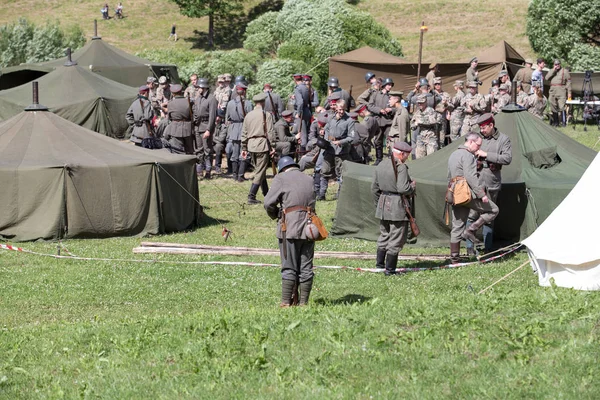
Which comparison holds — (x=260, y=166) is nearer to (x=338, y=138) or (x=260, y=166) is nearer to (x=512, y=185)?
(x=338, y=138)

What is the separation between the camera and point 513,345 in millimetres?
8070

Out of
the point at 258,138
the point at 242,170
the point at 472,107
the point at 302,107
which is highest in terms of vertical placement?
the point at 472,107

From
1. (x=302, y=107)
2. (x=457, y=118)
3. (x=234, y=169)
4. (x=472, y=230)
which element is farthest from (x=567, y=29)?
(x=472, y=230)

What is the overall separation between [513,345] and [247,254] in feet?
23.7

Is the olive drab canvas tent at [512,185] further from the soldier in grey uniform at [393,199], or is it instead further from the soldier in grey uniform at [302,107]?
the soldier in grey uniform at [302,107]

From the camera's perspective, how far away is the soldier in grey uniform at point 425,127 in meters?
20.7

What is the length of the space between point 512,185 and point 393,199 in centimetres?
290

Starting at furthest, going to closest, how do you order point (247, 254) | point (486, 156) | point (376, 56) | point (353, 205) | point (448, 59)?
point (448, 59) → point (376, 56) → point (353, 205) → point (247, 254) → point (486, 156)

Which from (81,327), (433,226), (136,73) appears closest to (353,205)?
(433,226)

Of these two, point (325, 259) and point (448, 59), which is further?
point (448, 59)

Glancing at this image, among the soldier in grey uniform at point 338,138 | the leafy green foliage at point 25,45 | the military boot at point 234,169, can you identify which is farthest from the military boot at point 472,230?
the leafy green foliage at point 25,45

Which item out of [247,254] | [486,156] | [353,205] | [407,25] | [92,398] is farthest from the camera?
[407,25]

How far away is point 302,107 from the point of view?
22.0m

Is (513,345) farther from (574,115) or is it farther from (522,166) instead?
(574,115)
